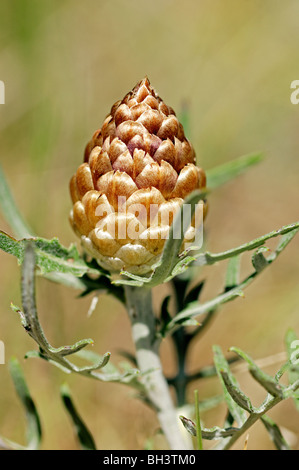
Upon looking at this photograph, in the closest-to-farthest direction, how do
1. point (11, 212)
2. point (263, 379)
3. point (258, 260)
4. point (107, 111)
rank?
point (263, 379)
point (258, 260)
point (11, 212)
point (107, 111)

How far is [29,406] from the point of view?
7.94 feet

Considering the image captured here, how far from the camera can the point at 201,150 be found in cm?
520

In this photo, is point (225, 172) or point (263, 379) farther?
point (225, 172)

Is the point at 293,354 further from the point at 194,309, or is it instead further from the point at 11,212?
the point at 11,212

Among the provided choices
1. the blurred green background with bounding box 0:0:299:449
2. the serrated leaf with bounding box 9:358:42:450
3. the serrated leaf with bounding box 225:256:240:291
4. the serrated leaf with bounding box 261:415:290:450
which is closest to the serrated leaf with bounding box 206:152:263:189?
the serrated leaf with bounding box 225:256:240:291

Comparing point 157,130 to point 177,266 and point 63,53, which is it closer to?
point 177,266

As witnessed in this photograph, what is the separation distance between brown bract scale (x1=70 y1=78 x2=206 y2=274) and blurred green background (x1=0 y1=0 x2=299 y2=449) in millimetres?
1930

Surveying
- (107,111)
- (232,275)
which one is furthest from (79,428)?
(107,111)

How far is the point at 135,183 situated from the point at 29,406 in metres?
1.29

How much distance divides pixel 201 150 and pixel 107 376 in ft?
11.7

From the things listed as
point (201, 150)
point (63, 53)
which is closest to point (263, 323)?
point (201, 150)

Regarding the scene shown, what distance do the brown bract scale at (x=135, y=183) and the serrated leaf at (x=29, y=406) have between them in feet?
2.73

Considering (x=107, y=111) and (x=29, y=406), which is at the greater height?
(x=107, y=111)

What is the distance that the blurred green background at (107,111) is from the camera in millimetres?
3887
